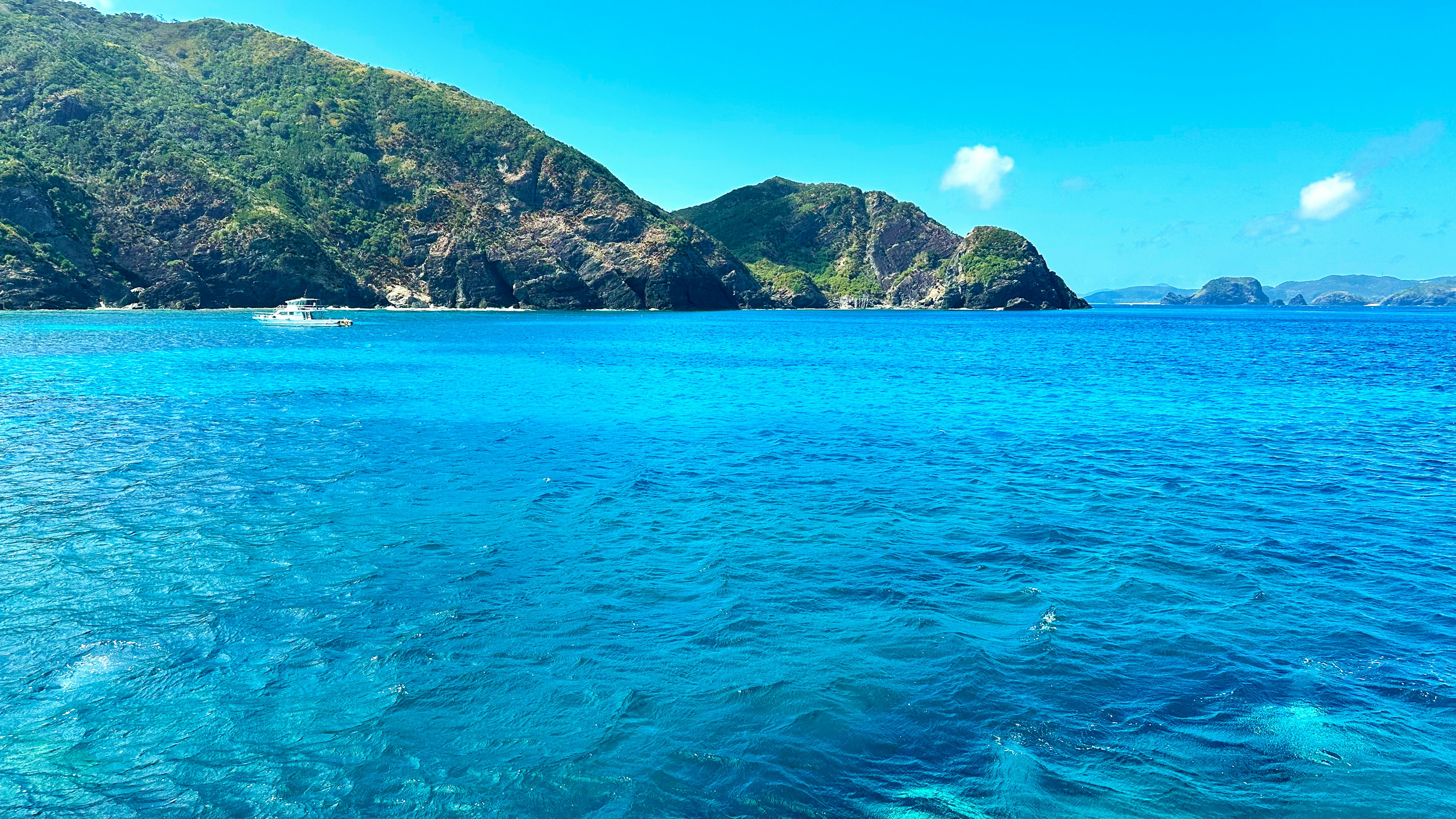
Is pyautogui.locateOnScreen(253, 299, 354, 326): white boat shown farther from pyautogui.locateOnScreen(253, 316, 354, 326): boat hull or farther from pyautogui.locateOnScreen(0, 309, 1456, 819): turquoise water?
pyautogui.locateOnScreen(0, 309, 1456, 819): turquoise water

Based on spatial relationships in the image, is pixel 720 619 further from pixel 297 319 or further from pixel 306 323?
pixel 297 319

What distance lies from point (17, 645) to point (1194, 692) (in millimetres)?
20608

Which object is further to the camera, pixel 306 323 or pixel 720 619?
pixel 306 323

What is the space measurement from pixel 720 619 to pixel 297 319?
13177 cm

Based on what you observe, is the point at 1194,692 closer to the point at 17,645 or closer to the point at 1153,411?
the point at 17,645

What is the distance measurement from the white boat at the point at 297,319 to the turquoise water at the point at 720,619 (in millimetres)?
89827

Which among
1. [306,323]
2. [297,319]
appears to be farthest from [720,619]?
[297,319]

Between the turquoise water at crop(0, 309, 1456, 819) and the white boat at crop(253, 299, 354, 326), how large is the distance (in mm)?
89827

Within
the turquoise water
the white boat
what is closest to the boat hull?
the white boat

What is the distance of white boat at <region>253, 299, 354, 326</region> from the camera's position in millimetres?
120125

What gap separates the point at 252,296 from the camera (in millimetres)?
166875

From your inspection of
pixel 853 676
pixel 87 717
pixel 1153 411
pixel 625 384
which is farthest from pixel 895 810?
pixel 625 384

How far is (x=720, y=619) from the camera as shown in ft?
49.8

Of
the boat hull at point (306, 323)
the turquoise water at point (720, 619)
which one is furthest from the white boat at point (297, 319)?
the turquoise water at point (720, 619)
